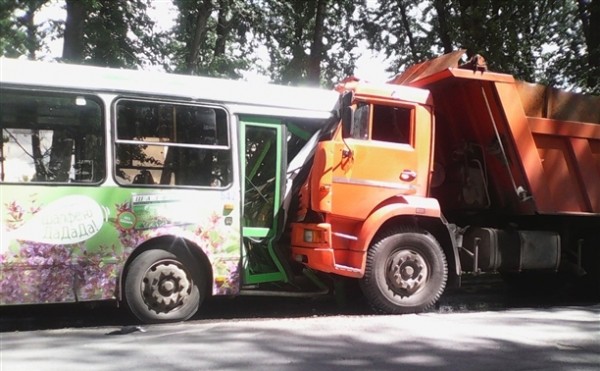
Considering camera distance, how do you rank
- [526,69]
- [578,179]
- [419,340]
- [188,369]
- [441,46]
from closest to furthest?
1. [188,369]
2. [419,340]
3. [578,179]
4. [526,69]
5. [441,46]

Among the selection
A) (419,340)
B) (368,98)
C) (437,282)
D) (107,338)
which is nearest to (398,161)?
(368,98)

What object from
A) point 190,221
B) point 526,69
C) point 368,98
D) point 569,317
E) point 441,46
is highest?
point 441,46

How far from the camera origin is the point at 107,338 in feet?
16.3

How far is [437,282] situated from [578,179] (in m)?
2.61

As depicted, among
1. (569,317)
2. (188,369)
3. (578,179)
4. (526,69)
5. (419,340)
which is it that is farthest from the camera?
(526,69)

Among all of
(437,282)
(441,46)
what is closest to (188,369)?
(437,282)

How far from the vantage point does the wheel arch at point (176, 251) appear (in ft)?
18.1

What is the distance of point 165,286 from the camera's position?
5.65m

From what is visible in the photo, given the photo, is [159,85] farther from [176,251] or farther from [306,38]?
[306,38]

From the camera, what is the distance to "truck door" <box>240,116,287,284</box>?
620cm

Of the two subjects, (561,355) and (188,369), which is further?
(561,355)

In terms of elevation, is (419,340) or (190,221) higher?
(190,221)

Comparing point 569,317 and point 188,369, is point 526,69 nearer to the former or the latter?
point 569,317

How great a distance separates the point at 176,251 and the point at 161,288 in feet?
1.38
